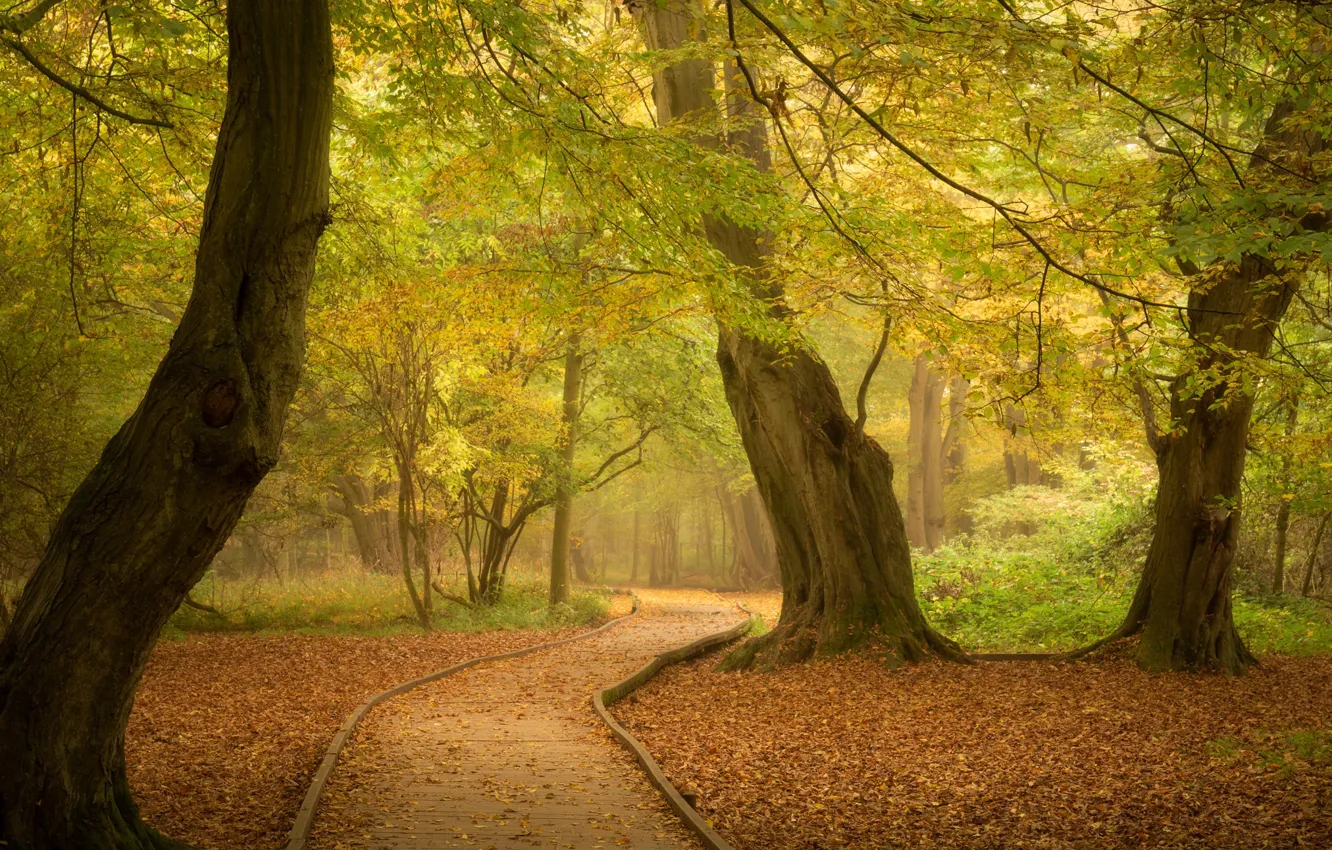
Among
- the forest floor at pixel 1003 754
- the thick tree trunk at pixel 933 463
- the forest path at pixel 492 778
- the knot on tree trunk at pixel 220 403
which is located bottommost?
the forest path at pixel 492 778

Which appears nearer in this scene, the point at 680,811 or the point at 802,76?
the point at 680,811

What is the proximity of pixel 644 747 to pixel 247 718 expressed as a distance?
3632mm

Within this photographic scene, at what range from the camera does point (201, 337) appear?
14.7 ft

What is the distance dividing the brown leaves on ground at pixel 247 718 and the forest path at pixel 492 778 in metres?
0.38

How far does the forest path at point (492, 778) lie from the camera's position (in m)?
5.74

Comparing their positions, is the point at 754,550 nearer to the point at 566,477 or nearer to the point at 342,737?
the point at 566,477

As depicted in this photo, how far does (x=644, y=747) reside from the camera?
8109 millimetres

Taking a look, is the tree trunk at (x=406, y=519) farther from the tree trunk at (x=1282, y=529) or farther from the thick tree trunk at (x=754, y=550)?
the thick tree trunk at (x=754, y=550)

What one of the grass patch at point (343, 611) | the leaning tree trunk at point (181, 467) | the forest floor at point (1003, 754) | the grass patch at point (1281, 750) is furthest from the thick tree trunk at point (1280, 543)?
the leaning tree trunk at point (181, 467)

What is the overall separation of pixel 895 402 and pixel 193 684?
89.9 ft

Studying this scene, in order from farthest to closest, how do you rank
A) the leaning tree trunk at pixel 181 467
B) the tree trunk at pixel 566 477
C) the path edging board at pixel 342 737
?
the tree trunk at pixel 566 477
the path edging board at pixel 342 737
the leaning tree trunk at pixel 181 467

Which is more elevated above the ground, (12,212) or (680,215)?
(12,212)

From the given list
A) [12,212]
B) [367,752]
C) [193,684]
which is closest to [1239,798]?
[367,752]

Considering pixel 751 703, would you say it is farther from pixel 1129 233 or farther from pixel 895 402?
pixel 895 402
